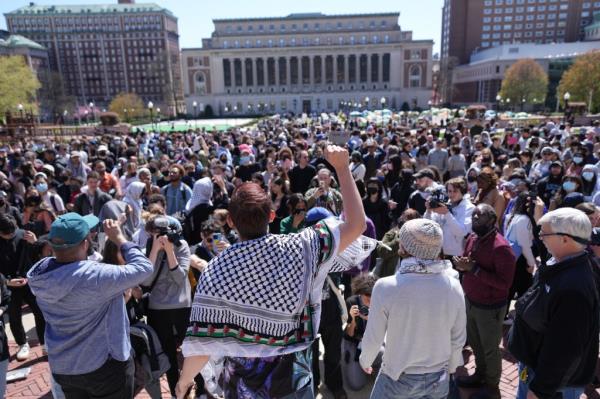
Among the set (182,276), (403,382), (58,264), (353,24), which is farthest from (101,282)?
(353,24)

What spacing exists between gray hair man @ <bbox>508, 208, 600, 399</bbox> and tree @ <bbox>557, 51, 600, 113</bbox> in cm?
5792

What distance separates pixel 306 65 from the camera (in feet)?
348

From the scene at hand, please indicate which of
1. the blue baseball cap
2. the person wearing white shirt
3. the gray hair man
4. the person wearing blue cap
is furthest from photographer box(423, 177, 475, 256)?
the blue baseball cap

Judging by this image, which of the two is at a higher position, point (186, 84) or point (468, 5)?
point (468, 5)

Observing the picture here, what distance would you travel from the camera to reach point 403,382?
9.02 ft

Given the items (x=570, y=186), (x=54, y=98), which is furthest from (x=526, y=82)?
(x=54, y=98)

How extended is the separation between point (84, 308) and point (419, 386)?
221 centimetres

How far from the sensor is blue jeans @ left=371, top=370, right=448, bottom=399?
272 centimetres

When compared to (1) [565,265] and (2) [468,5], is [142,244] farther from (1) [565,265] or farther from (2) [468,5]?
(2) [468,5]

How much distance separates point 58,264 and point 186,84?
351 ft

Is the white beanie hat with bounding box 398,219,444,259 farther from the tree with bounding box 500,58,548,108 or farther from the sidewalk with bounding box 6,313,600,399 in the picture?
the tree with bounding box 500,58,548,108

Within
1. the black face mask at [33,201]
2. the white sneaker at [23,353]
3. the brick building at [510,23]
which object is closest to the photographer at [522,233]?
the white sneaker at [23,353]

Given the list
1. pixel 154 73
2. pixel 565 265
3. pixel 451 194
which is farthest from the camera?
pixel 154 73

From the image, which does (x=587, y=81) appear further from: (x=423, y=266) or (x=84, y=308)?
(x=84, y=308)
